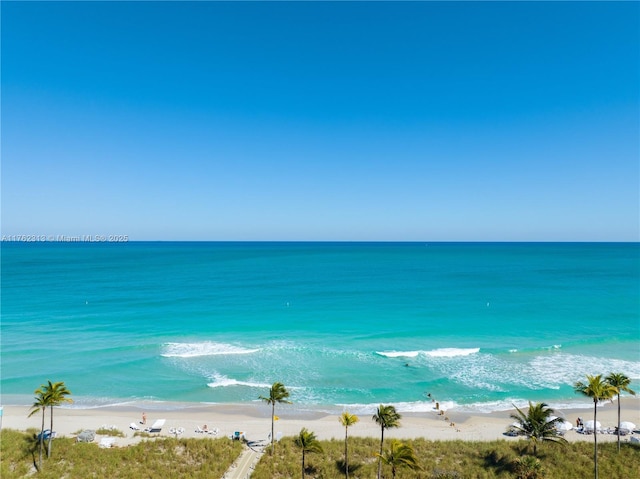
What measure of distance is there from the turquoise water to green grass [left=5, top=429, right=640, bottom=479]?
11640 mm

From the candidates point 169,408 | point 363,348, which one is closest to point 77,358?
point 169,408

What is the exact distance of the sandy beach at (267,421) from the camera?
33.0m

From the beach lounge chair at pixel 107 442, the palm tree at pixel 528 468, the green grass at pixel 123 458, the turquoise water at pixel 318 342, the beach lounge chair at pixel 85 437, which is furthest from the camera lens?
the turquoise water at pixel 318 342

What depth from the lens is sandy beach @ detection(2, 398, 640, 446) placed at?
33.0 m

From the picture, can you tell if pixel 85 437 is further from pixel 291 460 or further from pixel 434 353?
pixel 434 353

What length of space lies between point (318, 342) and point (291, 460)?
31898mm

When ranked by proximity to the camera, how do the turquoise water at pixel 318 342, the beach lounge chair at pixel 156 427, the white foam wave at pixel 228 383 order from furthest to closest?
the white foam wave at pixel 228 383 → the turquoise water at pixel 318 342 → the beach lounge chair at pixel 156 427

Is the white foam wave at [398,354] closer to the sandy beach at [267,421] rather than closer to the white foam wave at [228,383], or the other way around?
the sandy beach at [267,421]

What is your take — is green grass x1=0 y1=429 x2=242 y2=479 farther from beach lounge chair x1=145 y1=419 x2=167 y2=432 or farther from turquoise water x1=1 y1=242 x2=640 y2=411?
turquoise water x1=1 y1=242 x2=640 y2=411

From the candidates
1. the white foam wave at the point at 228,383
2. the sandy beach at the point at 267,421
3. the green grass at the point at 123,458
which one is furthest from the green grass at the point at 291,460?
the white foam wave at the point at 228,383

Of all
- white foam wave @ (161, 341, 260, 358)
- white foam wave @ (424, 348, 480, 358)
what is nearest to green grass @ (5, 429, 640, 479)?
white foam wave @ (424, 348, 480, 358)

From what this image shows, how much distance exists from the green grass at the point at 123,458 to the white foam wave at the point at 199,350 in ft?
78.1

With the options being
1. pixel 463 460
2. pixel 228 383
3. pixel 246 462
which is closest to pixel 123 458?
pixel 246 462

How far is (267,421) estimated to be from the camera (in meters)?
36.3
